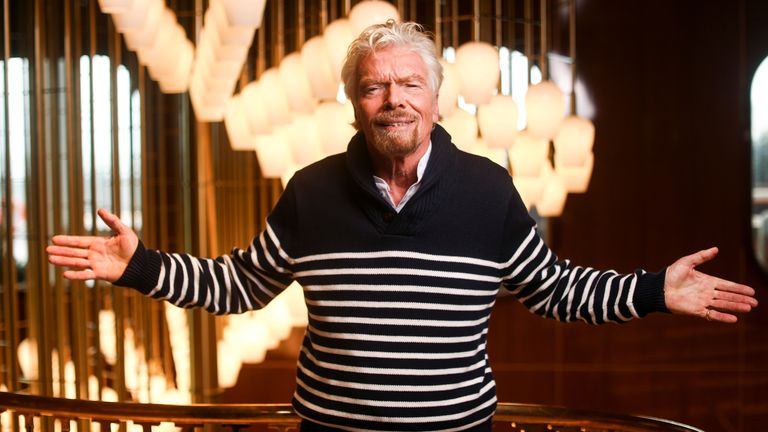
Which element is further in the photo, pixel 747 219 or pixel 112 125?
pixel 747 219

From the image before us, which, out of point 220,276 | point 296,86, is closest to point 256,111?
point 296,86

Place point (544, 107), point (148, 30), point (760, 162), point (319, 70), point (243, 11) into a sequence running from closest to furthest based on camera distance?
point (243, 11)
point (148, 30)
point (319, 70)
point (544, 107)
point (760, 162)

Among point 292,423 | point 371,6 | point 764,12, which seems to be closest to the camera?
point 292,423

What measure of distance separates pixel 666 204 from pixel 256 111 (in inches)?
132

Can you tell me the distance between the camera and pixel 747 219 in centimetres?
564

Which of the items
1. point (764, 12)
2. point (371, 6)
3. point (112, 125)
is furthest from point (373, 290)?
point (764, 12)

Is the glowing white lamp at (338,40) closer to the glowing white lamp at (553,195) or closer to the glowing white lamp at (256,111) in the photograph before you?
the glowing white lamp at (256,111)

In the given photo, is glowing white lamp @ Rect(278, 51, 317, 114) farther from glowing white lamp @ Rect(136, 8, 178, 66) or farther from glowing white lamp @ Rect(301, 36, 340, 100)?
glowing white lamp @ Rect(136, 8, 178, 66)

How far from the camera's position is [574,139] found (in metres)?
3.42

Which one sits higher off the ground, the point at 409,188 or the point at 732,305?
the point at 409,188

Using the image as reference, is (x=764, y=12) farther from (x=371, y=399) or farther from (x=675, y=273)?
(x=371, y=399)

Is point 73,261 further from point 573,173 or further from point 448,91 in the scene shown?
point 573,173

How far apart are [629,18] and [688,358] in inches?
89.2

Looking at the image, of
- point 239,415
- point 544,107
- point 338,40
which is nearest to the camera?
point 239,415
